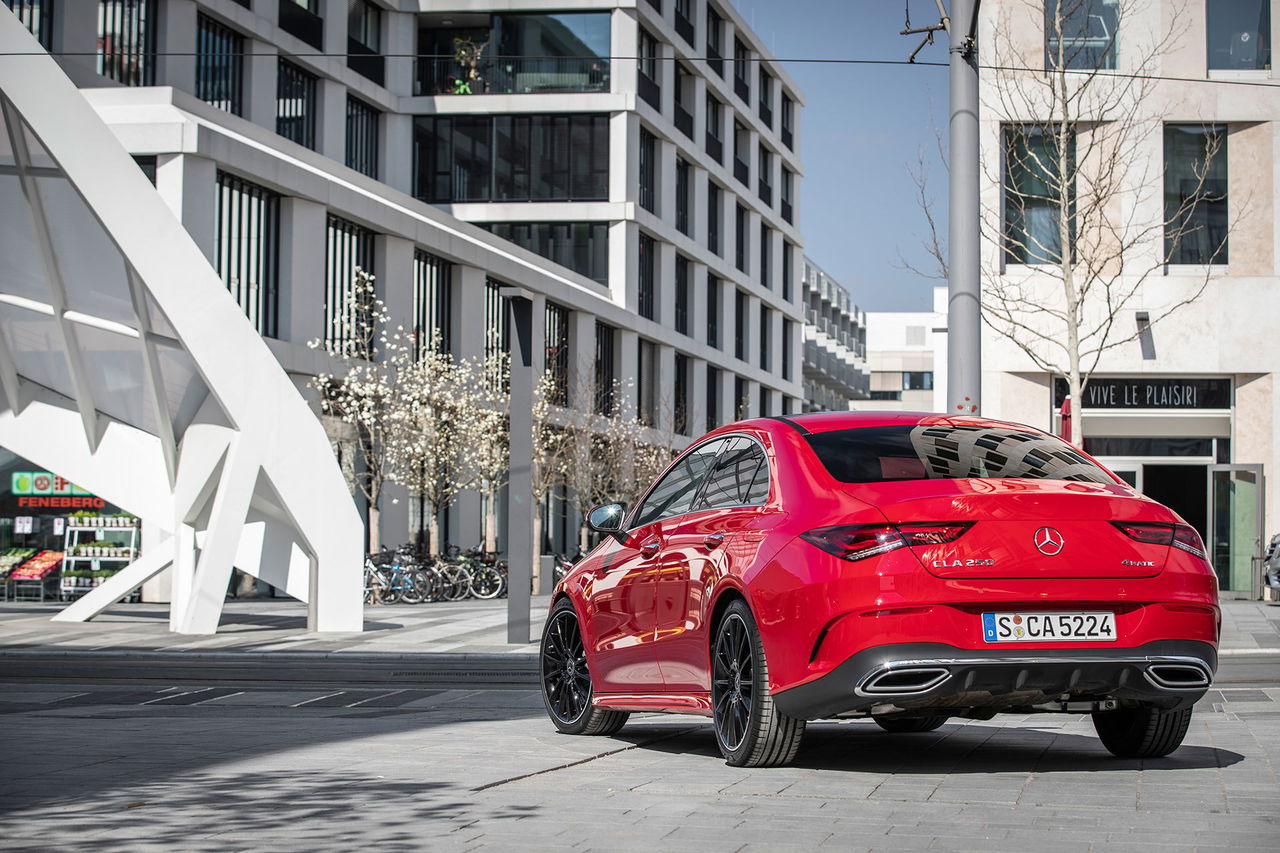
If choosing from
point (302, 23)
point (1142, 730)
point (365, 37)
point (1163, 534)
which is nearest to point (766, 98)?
point (365, 37)

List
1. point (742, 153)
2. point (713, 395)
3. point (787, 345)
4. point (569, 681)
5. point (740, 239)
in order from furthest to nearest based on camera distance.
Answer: point (787, 345) → point (742, 153) → point (740, 239) → point (713, 395) → point (569, 681)

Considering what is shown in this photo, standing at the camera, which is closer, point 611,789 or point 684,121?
point 611,789

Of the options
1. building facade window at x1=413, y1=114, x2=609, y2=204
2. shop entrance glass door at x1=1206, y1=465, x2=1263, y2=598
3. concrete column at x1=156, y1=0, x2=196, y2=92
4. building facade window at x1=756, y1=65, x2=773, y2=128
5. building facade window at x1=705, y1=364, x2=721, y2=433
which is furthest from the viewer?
building facade window at x1=756, y1=65, x2=773, y2=128

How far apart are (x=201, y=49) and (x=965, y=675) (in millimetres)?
38702

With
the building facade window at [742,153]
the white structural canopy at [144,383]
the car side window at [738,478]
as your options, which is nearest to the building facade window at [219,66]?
the white structural canopy at [144,383]

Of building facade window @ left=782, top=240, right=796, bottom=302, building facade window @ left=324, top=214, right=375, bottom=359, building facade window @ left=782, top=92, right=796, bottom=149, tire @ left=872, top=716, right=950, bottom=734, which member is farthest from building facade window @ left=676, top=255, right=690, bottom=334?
tire @ left=872, top=716, right=950, bottom=734

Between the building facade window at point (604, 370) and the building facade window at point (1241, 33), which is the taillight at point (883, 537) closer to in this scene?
the building facade window at point (1241, 33)

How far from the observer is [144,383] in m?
21.0

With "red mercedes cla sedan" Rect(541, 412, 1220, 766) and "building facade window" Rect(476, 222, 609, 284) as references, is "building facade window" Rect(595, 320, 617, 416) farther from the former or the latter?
"red mercedes cla sedan" Rect(541, 412, 1220, 766)

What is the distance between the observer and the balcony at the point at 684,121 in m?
62.2

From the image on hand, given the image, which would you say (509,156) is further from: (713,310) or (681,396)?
(713,310)

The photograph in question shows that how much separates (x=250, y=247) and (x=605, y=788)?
28740mm

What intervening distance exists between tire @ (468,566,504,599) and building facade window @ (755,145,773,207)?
1608 inches

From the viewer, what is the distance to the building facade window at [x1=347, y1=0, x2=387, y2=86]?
166 feet
